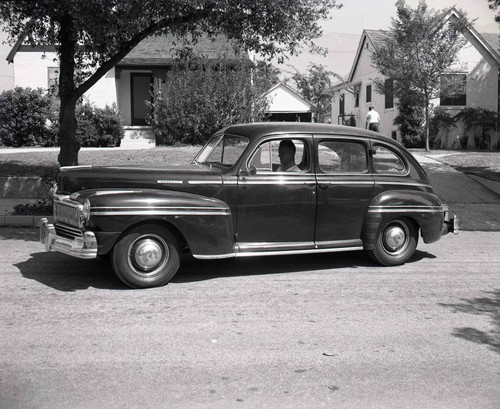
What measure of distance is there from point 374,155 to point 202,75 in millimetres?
13666

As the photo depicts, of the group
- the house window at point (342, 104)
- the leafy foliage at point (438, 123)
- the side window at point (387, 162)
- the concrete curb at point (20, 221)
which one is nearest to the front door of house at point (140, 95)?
the leafy foliage at point (438, 123)

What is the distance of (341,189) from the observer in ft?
23.8

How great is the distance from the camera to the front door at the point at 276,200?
6773mm

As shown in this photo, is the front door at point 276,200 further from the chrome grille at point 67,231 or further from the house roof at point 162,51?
the house roof at point 162,51

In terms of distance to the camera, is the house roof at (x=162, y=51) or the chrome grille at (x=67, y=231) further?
the house roof at (x=162, y=51)

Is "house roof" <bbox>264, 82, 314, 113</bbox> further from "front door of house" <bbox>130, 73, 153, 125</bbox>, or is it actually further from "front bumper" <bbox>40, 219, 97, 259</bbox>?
"front bumper" <bbox>40, 219, 97, 259</bbox>

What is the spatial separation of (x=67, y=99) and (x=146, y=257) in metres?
5.66

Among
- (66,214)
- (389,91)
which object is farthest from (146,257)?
(389,91)

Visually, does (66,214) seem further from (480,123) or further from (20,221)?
(480,123)

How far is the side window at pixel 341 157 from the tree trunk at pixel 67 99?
5434 millimetres

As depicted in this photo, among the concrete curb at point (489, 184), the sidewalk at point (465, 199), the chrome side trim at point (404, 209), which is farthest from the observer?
the concrete curb at point (489, 184)

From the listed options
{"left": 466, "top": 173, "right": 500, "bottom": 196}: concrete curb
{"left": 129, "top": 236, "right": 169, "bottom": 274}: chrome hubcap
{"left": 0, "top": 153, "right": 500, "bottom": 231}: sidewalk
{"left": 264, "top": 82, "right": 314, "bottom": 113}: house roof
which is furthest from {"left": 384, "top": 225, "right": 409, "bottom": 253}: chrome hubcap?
{"left": 264, "top": 82, "right": 314, "bottom": 113}: house roof

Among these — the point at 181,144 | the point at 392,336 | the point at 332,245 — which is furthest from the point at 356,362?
the point at 181,144

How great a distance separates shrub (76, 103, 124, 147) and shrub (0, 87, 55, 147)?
3.92 ft
